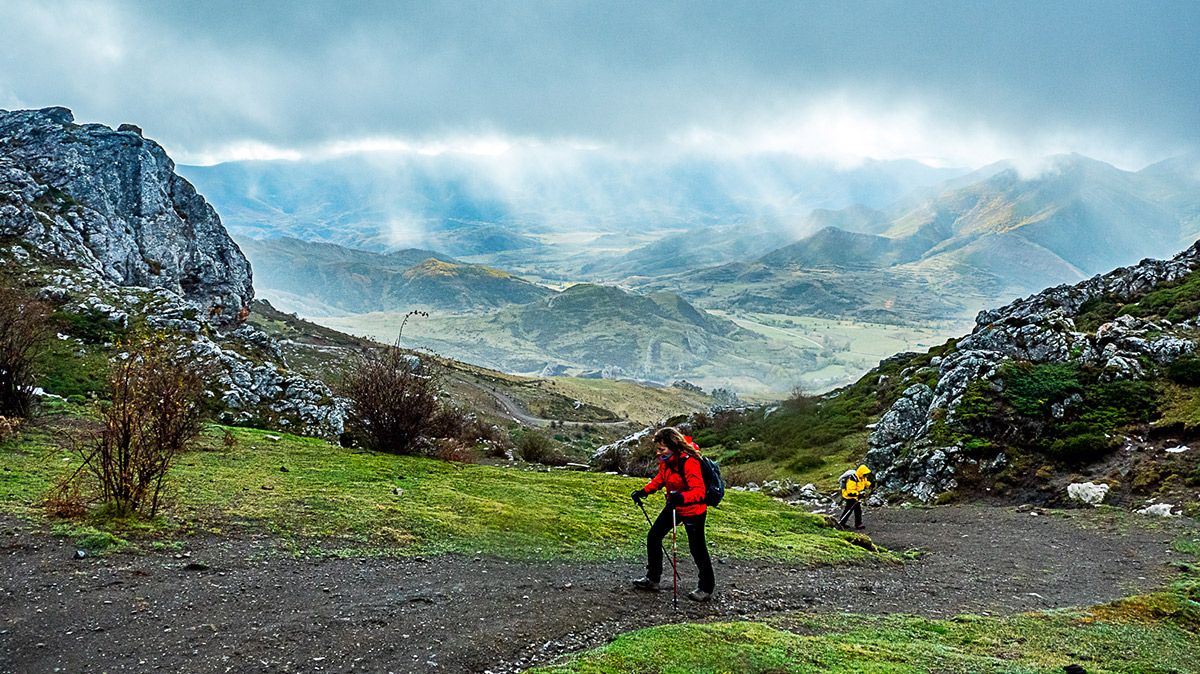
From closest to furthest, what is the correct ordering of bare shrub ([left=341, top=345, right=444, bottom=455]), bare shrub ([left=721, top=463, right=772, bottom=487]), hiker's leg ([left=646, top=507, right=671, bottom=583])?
hiker's leg ([left=646, top=507, right=671, bottom=583])
bare shrub ([left=341, top=345, right=444, bottom=455])
bare shrub ([left=721, top=463, right=772, bottom=487])

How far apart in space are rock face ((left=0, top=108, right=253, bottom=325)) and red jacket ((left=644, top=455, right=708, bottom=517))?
36.9 m

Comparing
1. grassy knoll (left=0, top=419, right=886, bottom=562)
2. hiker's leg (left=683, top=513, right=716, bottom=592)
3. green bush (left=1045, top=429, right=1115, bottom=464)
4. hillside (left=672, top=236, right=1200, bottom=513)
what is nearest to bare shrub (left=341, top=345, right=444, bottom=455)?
grassy knoll (left=0, top=419, right=886, bottom=562)

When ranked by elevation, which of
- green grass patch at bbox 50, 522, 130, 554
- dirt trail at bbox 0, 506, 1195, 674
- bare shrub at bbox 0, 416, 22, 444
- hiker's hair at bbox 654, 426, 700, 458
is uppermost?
hiker's hair at bbox 654, 426, 700, 458

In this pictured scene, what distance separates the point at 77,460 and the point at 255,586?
8.05m

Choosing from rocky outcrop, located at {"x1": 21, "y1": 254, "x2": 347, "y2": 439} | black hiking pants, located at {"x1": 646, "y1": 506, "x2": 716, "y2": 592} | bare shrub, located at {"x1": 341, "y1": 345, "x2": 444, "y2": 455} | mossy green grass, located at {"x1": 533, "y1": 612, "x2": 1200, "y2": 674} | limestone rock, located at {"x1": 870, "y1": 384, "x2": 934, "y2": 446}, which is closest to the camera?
mossy green grass, located at {"x1": 533, "y1": 612, "x2": 1200, "y2": 674}

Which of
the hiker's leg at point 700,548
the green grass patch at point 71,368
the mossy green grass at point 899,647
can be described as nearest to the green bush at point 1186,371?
the mossy green grass at point 899,647

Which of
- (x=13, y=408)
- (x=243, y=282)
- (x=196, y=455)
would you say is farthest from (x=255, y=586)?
(x=243, y=282)

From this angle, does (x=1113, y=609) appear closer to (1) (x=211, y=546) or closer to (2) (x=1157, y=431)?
(1) (x=211, y=546)

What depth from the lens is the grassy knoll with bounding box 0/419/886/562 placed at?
10.8 meters

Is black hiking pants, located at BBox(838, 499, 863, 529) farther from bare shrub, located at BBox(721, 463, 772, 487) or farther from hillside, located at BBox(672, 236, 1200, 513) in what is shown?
bare shrub, located at BBox(721, 463, 772, 487)

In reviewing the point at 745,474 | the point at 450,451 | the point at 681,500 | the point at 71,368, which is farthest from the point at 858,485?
the point at 71,368

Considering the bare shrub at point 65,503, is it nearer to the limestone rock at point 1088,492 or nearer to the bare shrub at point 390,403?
the bare shrub at point 390,403

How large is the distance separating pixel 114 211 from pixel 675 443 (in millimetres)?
48642

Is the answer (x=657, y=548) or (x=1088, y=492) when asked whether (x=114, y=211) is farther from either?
(x=1088, y=492)
